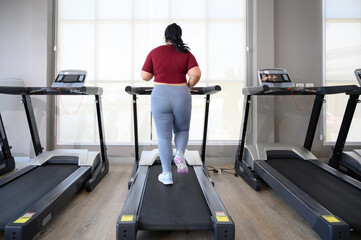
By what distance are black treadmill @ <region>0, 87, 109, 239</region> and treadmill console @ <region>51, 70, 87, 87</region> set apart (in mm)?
152

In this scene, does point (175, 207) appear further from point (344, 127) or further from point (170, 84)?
point (344, 127)

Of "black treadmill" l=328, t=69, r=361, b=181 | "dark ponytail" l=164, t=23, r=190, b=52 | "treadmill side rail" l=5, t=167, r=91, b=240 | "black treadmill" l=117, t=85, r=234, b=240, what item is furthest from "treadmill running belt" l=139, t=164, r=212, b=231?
"black treadmill" l=328, t=69, r=361, b=181

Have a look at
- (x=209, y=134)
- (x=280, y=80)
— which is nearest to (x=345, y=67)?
(x=280, y=80)

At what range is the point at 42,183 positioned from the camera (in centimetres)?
209

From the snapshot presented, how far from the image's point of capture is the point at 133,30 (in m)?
3.59

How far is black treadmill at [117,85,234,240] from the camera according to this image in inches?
51.2

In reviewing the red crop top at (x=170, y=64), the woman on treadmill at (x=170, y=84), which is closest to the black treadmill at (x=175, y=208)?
the woman on treadmill at (x=170, y=84)

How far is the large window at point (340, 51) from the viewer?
141 inches

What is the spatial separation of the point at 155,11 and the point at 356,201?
376 centimetres

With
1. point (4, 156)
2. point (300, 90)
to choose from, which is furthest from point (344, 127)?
point (4, 156)

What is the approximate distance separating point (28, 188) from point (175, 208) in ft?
4.89

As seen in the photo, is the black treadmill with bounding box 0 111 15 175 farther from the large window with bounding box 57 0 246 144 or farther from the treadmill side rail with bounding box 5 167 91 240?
the treadmill side rail with bounding box 5 167 91 240

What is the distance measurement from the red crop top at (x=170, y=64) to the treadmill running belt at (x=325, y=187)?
5.27 feet

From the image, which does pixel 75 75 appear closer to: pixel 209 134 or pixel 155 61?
pixel 155 61
